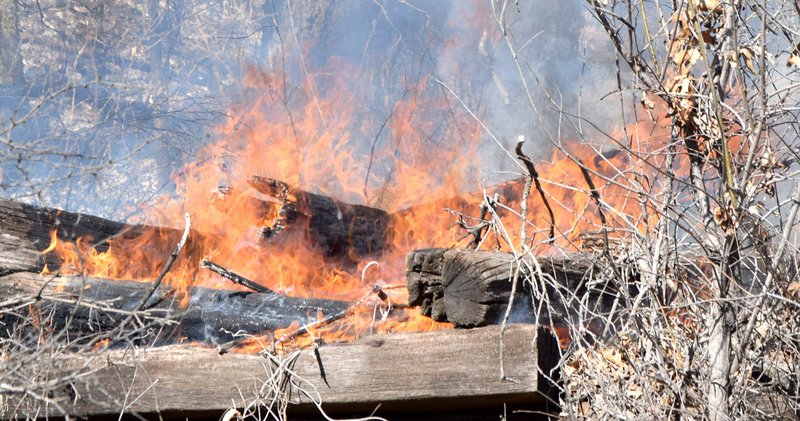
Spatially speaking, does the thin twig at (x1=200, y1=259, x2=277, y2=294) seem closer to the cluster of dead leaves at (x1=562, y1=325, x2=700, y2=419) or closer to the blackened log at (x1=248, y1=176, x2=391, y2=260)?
the blackened log at (x1=248, y1=176, x2=391, y2=260)

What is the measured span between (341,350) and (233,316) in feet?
4.16

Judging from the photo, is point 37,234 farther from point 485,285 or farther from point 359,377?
point 485,285

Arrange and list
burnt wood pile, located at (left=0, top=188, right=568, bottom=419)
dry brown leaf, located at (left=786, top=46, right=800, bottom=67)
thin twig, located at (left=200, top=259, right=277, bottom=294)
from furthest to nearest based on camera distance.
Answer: thin twig, located at (left=200, top=259, right=277, bottom=294)
burnt wood pile, located at (left=0, top=188, right=568, bottom=419)
dry brown leaf, located at (left=786, top=46, right=800, bottom=67)

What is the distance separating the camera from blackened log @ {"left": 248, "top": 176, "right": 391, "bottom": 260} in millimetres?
5586

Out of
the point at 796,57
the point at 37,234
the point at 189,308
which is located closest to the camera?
the point at 796,57

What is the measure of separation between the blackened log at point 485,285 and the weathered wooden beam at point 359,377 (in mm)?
146

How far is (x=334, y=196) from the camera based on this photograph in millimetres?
8312

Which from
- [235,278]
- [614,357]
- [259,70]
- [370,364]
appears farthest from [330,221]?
[259,70]

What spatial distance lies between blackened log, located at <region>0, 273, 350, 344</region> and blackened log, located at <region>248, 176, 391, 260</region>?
3.22 ft

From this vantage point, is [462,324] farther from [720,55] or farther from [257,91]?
[257,91]

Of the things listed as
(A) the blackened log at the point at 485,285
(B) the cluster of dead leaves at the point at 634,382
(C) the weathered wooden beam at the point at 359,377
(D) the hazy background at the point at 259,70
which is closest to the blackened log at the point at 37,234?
(C) the weathered wooden beam at the point at 359,377

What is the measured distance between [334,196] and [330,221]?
2.65 m

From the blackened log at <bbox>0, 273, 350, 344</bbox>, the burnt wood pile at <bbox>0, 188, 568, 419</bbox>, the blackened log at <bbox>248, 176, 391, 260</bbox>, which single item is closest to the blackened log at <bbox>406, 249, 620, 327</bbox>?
the burnt wood pile at <bbox>0, 188, 568, 419</bbox>

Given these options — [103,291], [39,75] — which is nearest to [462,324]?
[103,291]
